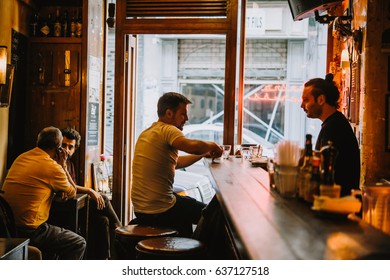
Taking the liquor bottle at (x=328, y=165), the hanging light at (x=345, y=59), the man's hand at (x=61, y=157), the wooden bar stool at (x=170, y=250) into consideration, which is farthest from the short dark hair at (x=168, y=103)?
the liquor bottle at (x=328, y=165)

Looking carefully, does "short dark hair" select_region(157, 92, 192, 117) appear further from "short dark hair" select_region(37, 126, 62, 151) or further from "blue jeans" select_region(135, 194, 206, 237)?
"short dark hair" select_region(37, 126, 62, 151)

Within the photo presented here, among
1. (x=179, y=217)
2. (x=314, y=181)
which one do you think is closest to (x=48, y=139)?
(x=179, y=217)

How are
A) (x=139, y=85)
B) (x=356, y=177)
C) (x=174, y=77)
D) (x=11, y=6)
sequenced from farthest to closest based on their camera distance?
(x=174, y=77) < (x=139, y=85) < (x=11, y=6) < (x=356, y=177)

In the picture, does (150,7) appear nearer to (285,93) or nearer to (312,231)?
(285,93)

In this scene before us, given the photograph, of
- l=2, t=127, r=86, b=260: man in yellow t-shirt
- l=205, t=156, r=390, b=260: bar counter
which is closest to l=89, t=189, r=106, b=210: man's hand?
l=2, t=127, r=86, b=260: man in yellow t-shirt

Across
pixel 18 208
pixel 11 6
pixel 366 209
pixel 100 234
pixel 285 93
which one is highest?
pixel 11 6

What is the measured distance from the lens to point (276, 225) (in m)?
1.51

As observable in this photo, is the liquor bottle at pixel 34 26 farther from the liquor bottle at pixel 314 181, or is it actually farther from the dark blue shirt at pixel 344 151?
the liquor bottle at pixel 314 181

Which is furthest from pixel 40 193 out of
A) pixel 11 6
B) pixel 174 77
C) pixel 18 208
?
pixel 174 77

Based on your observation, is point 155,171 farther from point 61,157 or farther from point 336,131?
point 336,131

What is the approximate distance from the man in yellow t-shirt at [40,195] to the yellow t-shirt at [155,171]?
580mm

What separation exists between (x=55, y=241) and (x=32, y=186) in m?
0.39

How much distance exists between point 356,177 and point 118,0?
3.02 m

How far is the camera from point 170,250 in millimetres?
2535
